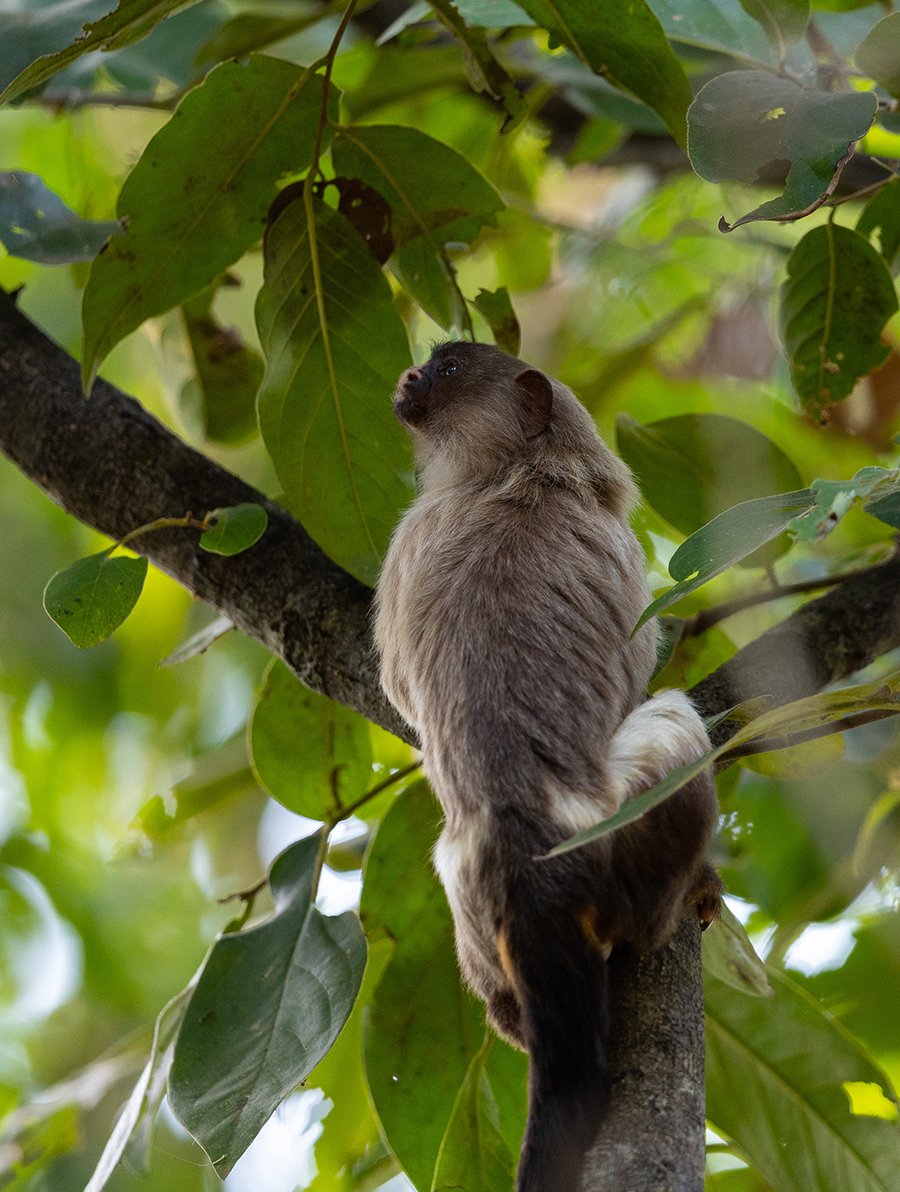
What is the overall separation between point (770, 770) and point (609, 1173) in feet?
4.19

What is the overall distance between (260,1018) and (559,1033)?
0.64 meters

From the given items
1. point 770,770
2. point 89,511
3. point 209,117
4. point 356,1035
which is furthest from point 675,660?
point 209,117

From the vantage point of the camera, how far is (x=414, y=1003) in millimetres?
2564

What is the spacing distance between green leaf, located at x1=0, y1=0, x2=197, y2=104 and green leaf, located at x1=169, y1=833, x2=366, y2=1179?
146 centimetres

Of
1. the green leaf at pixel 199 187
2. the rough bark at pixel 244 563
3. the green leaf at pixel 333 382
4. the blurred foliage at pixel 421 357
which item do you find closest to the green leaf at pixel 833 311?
the blurred foliage at pixel 421 357

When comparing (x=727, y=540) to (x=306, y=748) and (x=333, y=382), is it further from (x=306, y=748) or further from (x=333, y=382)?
(x=306, y=748)

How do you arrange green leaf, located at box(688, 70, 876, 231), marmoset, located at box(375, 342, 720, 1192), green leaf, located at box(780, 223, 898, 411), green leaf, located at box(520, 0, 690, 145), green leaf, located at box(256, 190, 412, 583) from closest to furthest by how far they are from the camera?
marmoset, located at box(375, 342, 720, 1192) < green leaf, located at box(688, 70, 876, 231) < green leaf, located at box(520, 0, 690, 145) < green leaf, located at box(256, 190, 412, 583) < green leaf, located at box(780, 223, 898, 411)

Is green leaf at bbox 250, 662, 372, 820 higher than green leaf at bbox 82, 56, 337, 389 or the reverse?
the reverse

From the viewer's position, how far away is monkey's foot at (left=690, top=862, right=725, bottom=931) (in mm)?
2107

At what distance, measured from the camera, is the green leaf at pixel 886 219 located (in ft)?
9.12

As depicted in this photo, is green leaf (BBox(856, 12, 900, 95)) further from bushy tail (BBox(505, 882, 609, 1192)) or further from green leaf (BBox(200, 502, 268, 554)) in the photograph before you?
bushy tail (BBox(505, 882, 609, 1192))

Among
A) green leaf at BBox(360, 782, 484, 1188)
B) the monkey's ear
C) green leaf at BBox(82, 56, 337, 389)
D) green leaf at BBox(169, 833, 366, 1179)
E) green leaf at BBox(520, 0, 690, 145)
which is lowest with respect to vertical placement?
green leaf at BBox(360, 782, 484, 1188)

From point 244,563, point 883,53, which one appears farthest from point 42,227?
point 883,53

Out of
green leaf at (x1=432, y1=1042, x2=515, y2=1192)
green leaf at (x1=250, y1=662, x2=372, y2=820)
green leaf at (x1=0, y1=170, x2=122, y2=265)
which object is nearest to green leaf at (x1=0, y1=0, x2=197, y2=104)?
green leaf at (x1=0, y1=170, x2=122, y2=265)
